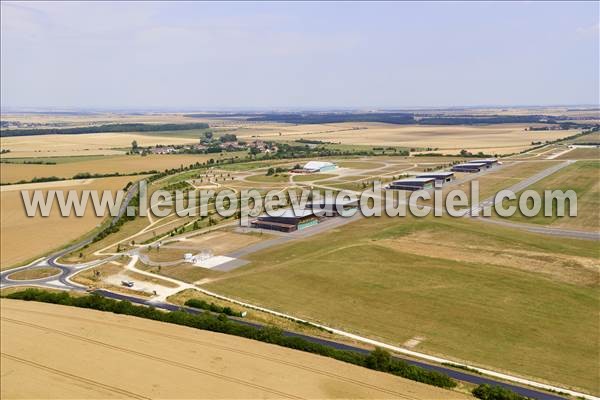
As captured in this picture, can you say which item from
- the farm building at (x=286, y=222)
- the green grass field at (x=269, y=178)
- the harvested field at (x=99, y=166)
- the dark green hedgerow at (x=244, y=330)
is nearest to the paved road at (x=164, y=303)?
the farm building at (x=286, y=222)

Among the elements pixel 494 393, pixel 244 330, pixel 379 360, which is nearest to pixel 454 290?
pixel 379 360

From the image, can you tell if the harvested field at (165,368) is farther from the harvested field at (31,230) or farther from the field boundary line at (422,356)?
the harvested field at (31,230)

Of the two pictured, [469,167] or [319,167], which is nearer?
[469,167]

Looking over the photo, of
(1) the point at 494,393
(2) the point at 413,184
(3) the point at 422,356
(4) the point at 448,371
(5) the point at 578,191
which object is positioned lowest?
(4) the point at 448,371

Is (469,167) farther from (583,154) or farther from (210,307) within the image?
(210,307)

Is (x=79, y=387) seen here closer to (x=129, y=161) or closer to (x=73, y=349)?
(x=73, y=349)

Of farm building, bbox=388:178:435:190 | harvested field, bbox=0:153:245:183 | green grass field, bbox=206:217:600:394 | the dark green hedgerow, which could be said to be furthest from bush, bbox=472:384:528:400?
harvested field, bbox=0:153:245:183
